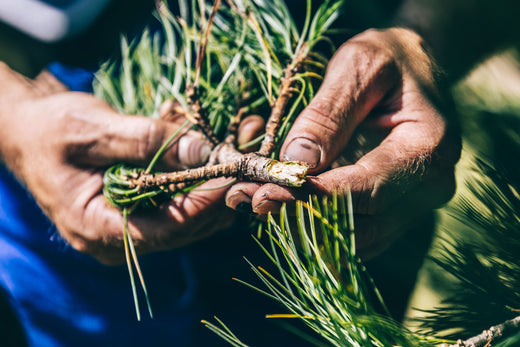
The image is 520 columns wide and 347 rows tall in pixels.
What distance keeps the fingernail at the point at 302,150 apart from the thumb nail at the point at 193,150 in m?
0.12

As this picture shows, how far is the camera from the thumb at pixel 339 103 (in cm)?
38

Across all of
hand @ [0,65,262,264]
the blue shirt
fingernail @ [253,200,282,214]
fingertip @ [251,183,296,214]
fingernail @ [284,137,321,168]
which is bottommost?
the blue shirt

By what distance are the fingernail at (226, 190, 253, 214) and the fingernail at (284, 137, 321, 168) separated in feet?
0.21

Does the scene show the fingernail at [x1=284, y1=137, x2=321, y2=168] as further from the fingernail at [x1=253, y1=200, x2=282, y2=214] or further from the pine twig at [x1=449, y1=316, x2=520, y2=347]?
the pine twig at [x1=449, y1=316, x2=520, y2=347]

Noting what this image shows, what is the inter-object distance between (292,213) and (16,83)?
0.66 metres

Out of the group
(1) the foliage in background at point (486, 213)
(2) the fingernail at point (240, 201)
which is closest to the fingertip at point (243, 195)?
(2) the fingernail at point (240, 201)

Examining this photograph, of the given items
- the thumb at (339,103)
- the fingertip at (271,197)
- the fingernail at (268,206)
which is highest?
the thumb at (339,103)

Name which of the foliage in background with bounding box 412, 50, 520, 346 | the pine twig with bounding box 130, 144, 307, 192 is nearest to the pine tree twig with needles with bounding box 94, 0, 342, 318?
the pine twig with bounding box 130, 144, 307, 192

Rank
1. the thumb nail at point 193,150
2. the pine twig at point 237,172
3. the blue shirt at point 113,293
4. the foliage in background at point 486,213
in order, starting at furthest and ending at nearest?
1. the blue shirt at point 113,293
2. the thumb nail at point 193,150
3. the pine twig at point 237,172
4. the foliage in background at point 486,213

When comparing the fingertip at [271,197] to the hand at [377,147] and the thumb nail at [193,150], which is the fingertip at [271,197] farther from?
the thumb nail at [193,150]

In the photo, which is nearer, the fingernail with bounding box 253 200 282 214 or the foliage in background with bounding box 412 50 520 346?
the foliage in background with bounding box 412 50 520 346

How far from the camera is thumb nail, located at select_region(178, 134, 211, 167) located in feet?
1.46

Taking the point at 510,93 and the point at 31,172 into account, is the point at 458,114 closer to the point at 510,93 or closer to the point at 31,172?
the point at 510,93

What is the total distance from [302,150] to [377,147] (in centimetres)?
10
